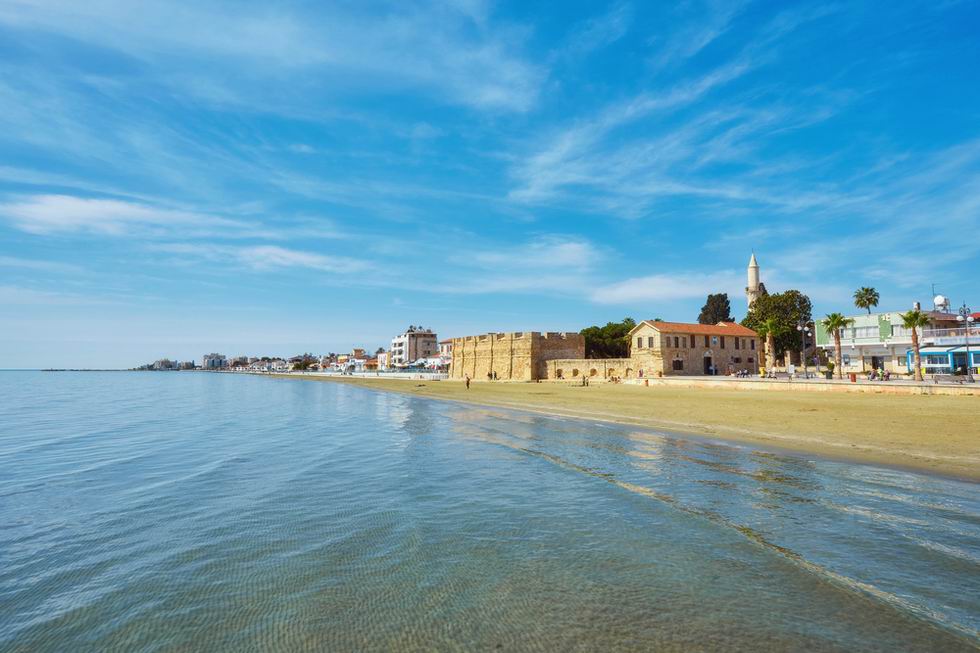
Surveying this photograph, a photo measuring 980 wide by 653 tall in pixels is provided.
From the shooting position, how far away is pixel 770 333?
213 ft

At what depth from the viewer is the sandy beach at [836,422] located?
1317 cm

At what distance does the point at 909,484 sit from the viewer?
1014 centimetres

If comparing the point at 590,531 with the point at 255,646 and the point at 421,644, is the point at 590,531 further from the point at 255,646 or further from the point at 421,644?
the point at 255,646

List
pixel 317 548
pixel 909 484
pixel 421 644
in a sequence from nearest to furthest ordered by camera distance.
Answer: pixel 421 644 → pixel 317 548 → pixel 909 484

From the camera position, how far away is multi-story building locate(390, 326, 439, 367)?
5669 inches

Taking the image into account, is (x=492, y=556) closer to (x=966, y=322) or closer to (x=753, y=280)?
(x=966, y=322)

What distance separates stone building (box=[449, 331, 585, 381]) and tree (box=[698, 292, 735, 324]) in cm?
3752

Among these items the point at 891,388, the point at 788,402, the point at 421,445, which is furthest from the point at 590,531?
the point at 891,388

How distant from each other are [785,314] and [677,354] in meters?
25.2

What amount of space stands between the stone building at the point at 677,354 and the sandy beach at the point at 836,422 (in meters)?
26.1

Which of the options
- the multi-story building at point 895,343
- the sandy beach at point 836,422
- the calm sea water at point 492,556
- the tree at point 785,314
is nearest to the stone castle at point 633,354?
the tree at point 785,314

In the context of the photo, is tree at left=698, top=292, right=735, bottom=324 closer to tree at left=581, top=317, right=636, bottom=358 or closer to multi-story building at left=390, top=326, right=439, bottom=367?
tree at left=581, top=317, right=636, bottom=358

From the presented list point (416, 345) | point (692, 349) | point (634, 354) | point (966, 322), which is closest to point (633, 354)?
point (634, 354)

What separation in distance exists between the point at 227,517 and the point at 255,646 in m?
4.93
